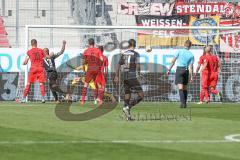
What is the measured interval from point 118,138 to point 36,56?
1210 centimetres

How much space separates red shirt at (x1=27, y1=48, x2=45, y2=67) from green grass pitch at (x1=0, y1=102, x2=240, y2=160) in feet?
19.6

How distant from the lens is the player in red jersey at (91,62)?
75.8 feet

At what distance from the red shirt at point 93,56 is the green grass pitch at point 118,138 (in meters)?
5.45

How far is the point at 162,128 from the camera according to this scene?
46.4 ft

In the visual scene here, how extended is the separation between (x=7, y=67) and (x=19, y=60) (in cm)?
51

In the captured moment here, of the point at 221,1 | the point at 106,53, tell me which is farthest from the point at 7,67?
the point at 221,1

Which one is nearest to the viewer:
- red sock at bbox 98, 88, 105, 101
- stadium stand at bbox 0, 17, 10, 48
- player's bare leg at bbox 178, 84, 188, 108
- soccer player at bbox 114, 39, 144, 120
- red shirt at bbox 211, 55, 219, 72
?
soccer player at bbox 114, 39, 144, 120

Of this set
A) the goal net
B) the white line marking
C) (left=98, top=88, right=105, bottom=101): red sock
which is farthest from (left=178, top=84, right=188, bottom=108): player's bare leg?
the white line marking

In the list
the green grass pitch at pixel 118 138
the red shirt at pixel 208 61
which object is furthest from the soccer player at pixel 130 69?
the red shirt at pixel 208 61

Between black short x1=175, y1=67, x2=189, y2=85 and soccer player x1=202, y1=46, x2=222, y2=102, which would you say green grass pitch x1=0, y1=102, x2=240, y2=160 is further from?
soccer player x1=202, y1=46, x2=222, y2=102

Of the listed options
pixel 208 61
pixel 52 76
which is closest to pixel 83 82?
Result: pixel 52 76

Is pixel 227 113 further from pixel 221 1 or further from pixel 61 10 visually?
pixel 221 1

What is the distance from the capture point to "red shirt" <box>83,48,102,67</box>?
909 inches

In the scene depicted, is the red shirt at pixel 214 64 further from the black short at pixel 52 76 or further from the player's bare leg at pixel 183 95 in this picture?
the black short at pixel 52 76
